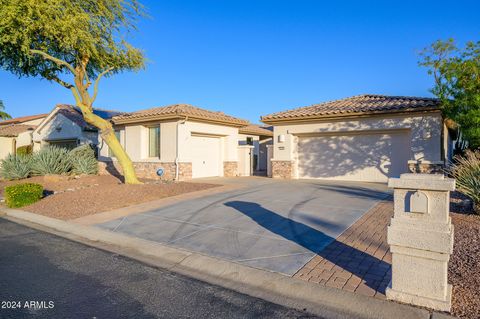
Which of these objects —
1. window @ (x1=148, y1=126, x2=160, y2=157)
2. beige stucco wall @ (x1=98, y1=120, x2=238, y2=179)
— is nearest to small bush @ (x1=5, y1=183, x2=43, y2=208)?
beige stucco wall @ (x1=98, y1=120, x2=238, y2=179)

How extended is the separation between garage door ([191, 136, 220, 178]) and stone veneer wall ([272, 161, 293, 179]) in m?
3.76

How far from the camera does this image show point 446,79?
41.7 feet

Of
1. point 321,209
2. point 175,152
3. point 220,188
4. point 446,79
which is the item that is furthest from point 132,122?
point 446,79

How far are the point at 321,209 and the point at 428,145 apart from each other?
26.3 ft

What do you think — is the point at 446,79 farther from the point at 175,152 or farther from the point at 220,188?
the point at 175,152

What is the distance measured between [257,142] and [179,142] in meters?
10.5

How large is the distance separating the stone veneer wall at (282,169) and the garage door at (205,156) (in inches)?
148

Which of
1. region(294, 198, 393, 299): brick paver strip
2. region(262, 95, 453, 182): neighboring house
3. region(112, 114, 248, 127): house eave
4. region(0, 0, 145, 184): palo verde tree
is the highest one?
region(0, 0, 145, 184): palo verde tree

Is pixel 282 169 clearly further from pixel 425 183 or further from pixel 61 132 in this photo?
pixel 61 132

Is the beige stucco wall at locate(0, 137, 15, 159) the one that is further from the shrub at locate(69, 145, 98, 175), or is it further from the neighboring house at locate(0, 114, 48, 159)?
the shrub at locate(69, 145, 98, 175)

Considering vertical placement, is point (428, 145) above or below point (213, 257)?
above

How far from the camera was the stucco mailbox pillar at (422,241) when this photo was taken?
3.53 metres

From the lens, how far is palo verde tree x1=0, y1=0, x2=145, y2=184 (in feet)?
36.0

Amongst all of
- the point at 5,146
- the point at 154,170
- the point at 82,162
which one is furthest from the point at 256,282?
the point at 5,146
